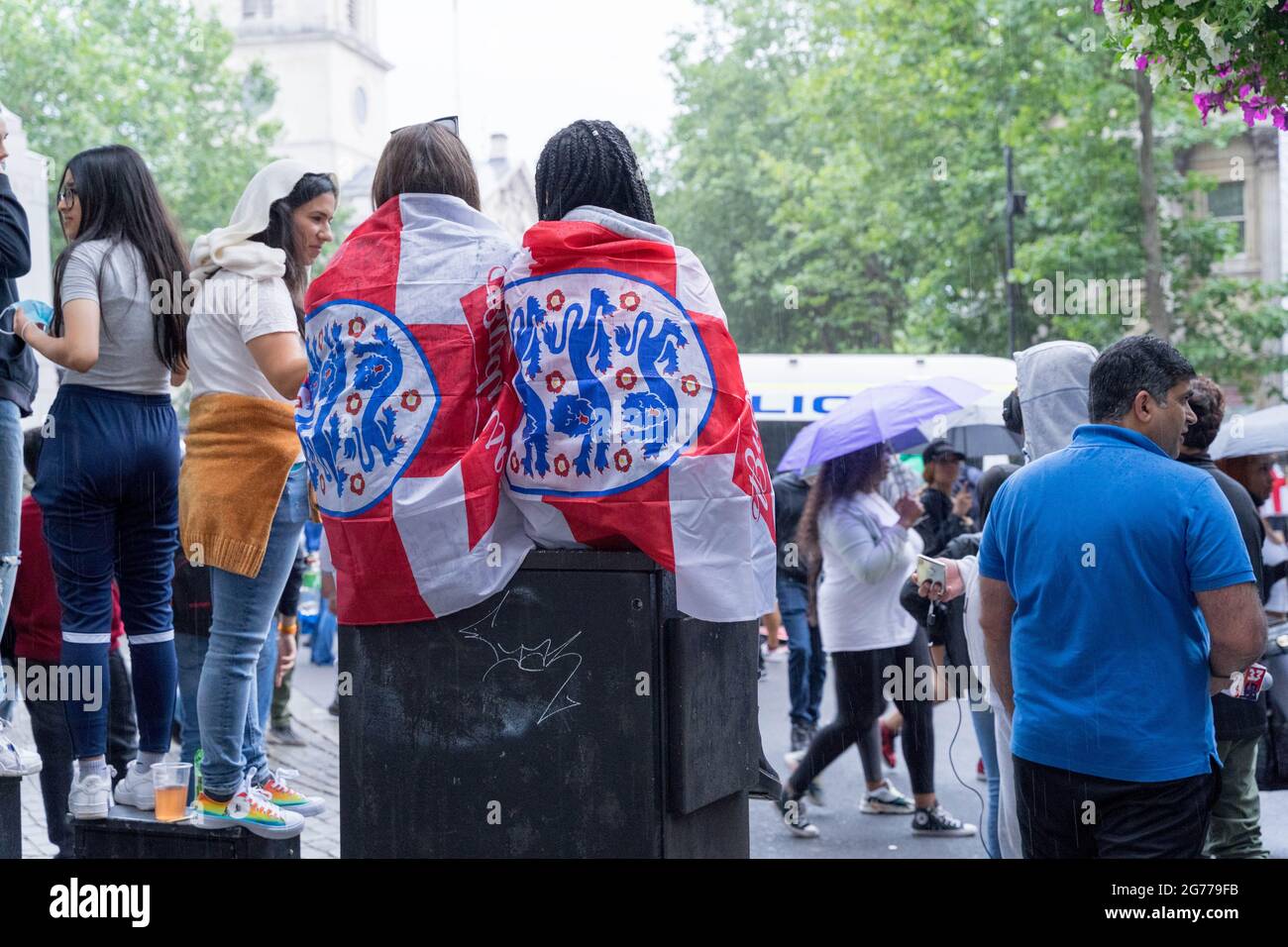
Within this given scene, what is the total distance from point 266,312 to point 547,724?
1.53 meters

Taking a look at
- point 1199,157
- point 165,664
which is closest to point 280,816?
point 165,664

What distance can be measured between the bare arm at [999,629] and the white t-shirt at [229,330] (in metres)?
2.08

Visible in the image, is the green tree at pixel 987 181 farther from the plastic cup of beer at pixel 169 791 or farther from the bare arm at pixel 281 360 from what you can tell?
the plastic cup of beer at pixel 169 791

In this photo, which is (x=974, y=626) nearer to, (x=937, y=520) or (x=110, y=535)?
(x=110, y=535)

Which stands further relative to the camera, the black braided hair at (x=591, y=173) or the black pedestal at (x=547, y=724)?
the black braided hair at (x=591, y=173)

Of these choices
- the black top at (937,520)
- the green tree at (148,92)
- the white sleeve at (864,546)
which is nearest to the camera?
the white sleeve at (864,546)

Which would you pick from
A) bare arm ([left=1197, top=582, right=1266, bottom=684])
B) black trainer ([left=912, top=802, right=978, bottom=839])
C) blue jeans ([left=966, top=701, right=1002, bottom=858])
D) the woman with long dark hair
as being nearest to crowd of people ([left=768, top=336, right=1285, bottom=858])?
bare arm ([left=1197, top=582, right=1266, bottom=684])

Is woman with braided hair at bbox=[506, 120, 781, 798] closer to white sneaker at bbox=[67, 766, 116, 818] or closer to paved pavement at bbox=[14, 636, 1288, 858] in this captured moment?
white sneaker at bbox=[67, 766, 116, 818]

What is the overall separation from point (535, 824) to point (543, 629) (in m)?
0.47

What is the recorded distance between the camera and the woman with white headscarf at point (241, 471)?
427 centimetres

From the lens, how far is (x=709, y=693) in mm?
3666

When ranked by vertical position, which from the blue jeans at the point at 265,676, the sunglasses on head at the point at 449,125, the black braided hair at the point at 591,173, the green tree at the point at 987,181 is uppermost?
the green tree at the point at 987,181

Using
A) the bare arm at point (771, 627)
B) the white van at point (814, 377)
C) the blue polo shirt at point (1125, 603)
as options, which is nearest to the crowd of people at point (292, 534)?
the blue polo shirt at point (1125, 603)

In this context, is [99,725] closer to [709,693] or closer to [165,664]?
[165,664]
